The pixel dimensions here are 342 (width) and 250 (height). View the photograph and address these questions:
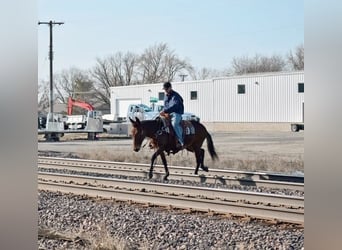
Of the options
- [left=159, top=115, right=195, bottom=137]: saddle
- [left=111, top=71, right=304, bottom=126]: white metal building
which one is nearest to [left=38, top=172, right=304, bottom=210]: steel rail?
[left=159, top=115, right=195, bottom=137]: saddle

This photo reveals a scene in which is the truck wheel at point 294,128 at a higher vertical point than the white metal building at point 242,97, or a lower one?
lower

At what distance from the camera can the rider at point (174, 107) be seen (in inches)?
497

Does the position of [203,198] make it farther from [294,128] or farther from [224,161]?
[294,128]

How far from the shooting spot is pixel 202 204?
8453mm

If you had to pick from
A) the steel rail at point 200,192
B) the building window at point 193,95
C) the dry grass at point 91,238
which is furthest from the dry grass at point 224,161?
the building window at point 193,95

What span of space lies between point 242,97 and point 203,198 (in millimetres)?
31595

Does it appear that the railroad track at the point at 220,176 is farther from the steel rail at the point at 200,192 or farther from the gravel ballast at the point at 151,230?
the gravel ballast at the point at 151,230

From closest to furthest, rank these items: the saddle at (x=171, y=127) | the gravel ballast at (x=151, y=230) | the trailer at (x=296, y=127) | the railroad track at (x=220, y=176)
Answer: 1. the gravel ballast at (x=151, y=230)
2. the railroad track at (x=220, y=176)
3. the saddle at (x=171, y=127)
4. the trailer at (x=296, y=127)

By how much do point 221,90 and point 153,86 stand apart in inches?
194

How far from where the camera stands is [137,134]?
1307cm

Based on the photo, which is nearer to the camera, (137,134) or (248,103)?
(137,134)

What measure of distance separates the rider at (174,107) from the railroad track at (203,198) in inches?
92.5
